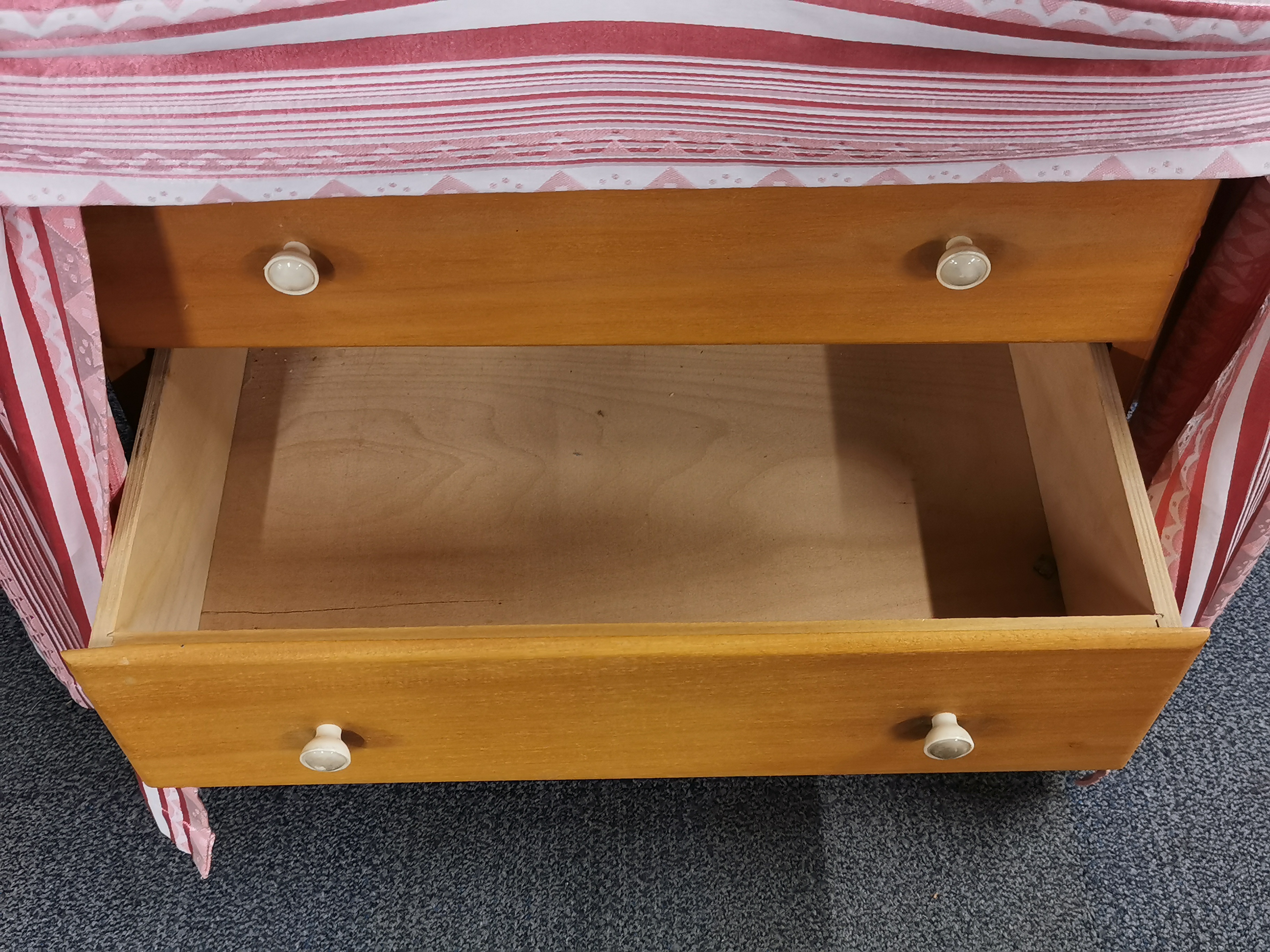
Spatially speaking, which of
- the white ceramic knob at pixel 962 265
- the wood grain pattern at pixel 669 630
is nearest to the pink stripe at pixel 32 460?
the wood grain pattern at pixel 669 630

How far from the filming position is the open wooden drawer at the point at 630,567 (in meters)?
0.56

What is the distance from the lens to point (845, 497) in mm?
789

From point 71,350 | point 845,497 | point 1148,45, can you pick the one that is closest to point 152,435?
point 71,350

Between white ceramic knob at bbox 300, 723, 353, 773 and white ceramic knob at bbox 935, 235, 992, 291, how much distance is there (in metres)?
0.41

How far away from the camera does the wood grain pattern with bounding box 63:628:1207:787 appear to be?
0.55 metres

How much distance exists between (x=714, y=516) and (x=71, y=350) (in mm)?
430

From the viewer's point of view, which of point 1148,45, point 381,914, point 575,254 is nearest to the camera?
point 1148,45

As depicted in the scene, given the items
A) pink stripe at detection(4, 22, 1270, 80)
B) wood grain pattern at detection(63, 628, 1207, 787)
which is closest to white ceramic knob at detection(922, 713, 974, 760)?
wood grain pattern at detection(63, 628, 1207, 787)

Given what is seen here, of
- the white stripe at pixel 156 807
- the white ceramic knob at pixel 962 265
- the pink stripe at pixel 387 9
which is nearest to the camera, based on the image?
the pink stripe at pixel 387 9

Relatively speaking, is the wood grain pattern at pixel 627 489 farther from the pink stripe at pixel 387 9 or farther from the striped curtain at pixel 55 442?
the pink stripe at pixel 387 9

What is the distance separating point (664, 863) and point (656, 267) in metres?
0.46

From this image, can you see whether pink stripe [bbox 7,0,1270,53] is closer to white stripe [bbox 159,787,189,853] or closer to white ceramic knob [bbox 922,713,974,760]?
white ceramic knob [bbox 922,713,974,760]

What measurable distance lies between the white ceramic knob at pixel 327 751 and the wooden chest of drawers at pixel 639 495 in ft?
→ 0.04

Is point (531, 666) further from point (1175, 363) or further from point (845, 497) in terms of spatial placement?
point (1175, 363)
